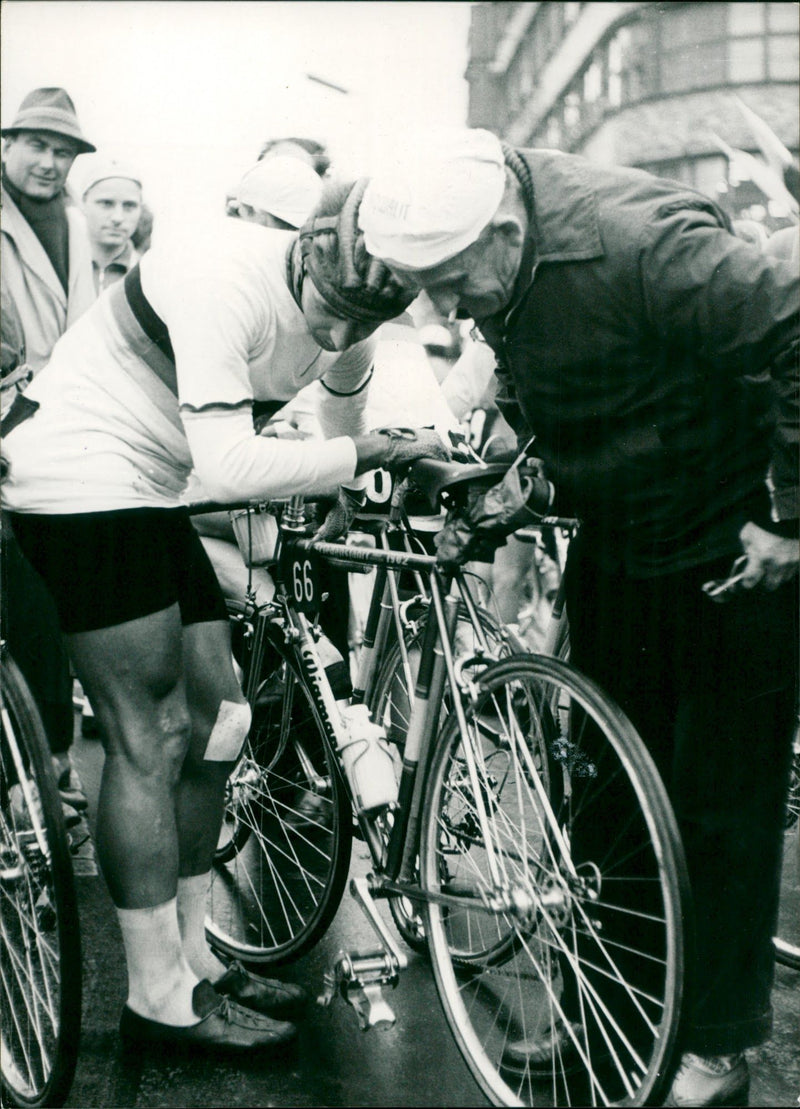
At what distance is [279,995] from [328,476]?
1307mm

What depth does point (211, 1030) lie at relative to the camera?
243cm

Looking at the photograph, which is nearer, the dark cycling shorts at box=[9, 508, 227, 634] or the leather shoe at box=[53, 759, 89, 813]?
the dark cycling shorts at box=[9, 508, 227, 634]

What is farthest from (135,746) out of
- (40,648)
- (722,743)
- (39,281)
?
(39,281)

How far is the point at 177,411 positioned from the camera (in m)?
2.41

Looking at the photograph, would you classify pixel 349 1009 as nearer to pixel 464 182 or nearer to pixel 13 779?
pixel 13 779

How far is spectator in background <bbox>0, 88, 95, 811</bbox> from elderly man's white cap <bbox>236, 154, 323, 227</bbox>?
48 centimetres

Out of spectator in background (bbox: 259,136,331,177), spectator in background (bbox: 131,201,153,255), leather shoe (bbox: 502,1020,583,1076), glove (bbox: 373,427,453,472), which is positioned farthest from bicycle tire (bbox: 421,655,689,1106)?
spectator in background (bbox: 131,201,153,255)

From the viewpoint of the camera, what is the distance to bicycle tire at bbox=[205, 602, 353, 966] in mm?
2861

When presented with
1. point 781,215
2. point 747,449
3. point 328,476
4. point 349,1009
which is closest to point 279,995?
point 349,1009

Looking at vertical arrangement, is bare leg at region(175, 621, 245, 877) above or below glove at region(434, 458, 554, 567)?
below

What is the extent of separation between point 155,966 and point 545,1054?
2.84ft

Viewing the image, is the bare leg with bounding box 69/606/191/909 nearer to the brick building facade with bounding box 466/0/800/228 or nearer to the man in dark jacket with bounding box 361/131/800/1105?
the man in dark jacket with bounding box 361/131/800/1105

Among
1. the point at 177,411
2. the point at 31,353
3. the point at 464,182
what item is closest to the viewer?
the point at 464,182

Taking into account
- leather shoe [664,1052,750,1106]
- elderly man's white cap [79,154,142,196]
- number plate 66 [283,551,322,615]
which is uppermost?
elderly man's white cap [79,154,142,196]
